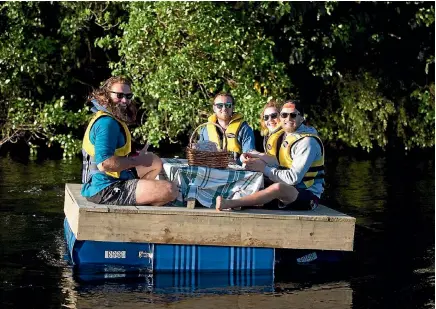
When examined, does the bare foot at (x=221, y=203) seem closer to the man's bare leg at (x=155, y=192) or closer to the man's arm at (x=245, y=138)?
the man's bare leg at (x=155, y=192)

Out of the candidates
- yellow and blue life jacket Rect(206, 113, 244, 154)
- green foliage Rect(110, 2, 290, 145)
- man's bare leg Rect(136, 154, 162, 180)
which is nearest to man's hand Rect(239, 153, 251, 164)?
man's bare leg Rect(136, 154, 162, 180)

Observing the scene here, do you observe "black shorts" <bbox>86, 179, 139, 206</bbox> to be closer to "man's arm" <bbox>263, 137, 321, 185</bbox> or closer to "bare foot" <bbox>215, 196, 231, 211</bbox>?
"bare foot" <bbox>215, 196, 231, 211</bbox>

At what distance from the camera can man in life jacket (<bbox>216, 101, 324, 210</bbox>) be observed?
32.8 ft

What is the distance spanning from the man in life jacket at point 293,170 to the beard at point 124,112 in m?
1.07

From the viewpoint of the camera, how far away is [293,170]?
33.4 ft

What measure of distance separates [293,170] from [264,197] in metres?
0.41

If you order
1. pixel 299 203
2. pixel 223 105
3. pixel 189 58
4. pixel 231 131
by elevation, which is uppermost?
pixel 189 58

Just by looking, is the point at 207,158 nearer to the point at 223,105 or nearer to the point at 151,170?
the point at 151,170

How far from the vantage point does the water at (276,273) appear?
350 inches

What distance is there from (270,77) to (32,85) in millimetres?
4667

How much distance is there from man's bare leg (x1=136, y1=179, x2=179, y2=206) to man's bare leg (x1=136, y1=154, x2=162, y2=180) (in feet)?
2.16

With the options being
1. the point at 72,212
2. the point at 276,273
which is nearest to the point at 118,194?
the point at 72,212

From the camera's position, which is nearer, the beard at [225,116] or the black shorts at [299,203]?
the black shorts at [299,203]

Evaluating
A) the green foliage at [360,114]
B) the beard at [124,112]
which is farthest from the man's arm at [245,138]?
the green foliage at [360,114]
